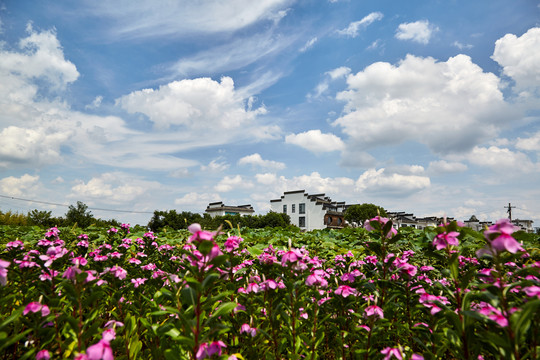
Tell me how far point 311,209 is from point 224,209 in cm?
1921

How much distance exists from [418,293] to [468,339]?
67cm

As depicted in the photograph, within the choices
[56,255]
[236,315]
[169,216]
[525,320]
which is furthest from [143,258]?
[169,216]

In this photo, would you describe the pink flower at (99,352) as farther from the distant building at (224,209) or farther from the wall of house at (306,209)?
the distant building at (224,209)

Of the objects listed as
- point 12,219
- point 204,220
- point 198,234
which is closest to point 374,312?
point 198,234

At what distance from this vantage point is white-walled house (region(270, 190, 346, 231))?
58.5 m

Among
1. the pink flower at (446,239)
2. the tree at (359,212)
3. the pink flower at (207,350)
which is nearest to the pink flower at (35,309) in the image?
the pink flower at (207,350)

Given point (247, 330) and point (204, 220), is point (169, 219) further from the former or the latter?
point (247, 330)

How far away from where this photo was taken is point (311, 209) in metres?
60.1

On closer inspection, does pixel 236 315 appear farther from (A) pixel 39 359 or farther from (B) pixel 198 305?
(A) pixel 39 359

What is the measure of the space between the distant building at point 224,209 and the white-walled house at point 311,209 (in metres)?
8.44

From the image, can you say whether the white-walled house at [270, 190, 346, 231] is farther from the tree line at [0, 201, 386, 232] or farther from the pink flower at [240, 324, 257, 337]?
the pink flower at [240, 324, 257, 337]

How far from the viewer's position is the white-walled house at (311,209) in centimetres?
5850

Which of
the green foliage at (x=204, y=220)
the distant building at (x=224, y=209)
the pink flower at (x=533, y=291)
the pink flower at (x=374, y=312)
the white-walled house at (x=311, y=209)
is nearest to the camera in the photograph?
the pink flower at (x=533, y=291)

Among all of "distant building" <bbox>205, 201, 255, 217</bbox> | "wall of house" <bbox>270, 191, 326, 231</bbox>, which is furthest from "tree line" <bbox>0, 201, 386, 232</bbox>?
"distant building" <bbox>205, 201, 255, 217</bbox>
